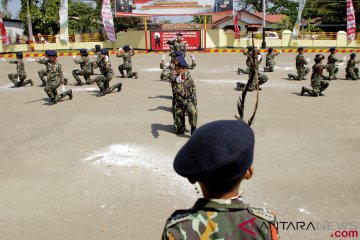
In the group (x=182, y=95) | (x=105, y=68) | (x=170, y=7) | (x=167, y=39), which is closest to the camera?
(x=182, y=95)

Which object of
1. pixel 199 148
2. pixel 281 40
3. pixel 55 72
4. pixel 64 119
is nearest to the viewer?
pixel 199 148

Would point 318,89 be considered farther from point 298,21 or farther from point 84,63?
point 298,21

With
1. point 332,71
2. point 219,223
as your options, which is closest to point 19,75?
point 332,71

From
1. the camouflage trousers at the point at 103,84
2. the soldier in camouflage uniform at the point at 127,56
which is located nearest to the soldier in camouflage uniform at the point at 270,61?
the soldier in camouflage uniform at the point at 127,56

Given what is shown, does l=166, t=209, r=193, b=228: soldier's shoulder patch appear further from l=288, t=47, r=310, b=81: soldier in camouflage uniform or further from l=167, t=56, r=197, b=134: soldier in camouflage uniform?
l=288, t=47, r=310, b=81: soldier in camouflage uniform

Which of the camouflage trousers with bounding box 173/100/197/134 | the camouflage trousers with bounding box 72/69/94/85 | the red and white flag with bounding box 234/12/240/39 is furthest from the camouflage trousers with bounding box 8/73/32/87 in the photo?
the red and white flag with bounding box 234/12/240/39

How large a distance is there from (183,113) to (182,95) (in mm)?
389

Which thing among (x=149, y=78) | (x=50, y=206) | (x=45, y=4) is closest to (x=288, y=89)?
(x=149, y=78)

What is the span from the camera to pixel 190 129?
8422 millimetres

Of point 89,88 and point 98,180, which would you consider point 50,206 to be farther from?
point 89,88

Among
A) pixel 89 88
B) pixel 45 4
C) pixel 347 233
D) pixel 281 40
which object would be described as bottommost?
pixel 347 233

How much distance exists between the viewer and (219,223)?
180 cm

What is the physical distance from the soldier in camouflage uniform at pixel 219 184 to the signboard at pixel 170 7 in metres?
28.3

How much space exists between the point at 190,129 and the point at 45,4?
36685 millimetres
